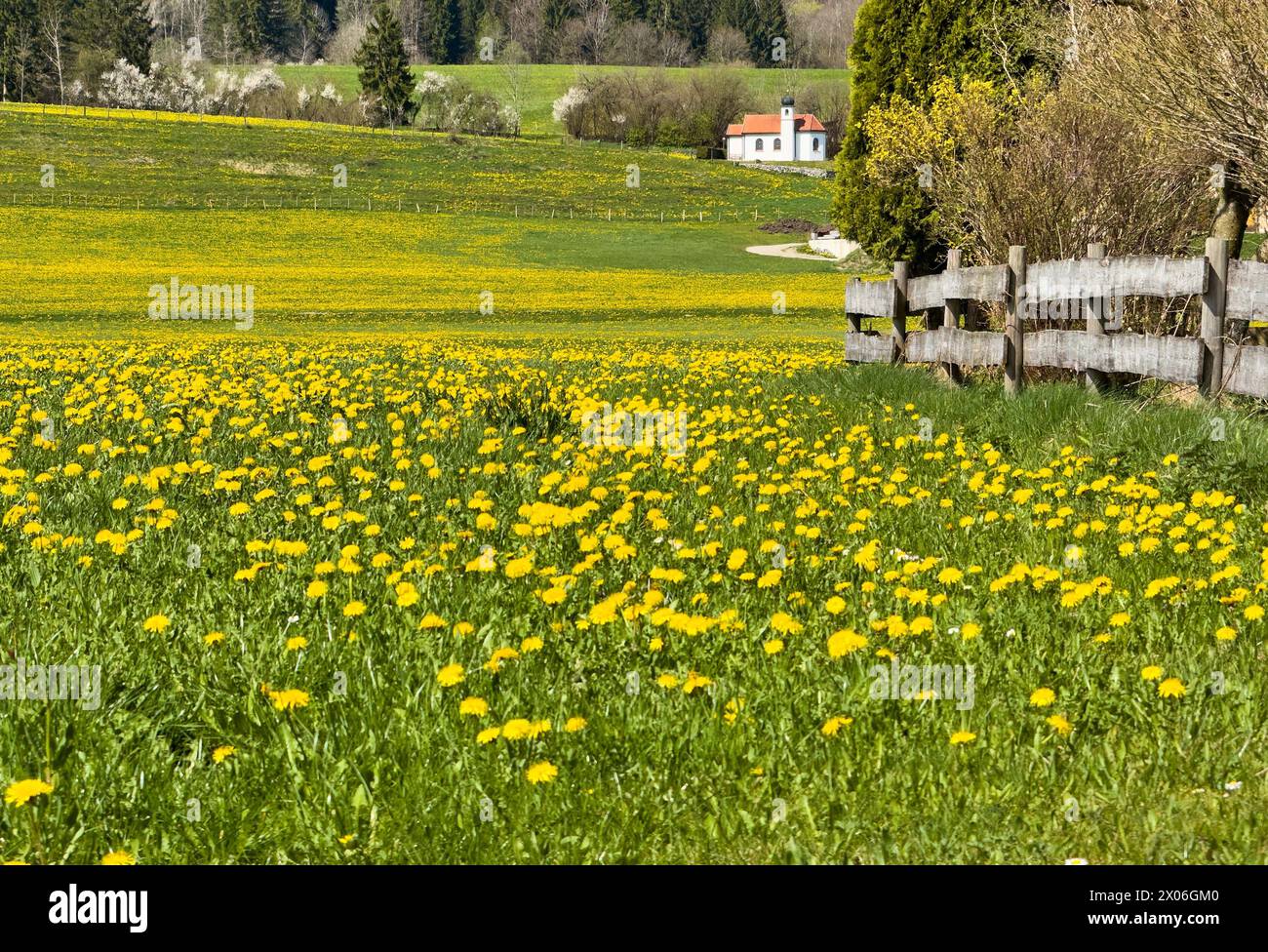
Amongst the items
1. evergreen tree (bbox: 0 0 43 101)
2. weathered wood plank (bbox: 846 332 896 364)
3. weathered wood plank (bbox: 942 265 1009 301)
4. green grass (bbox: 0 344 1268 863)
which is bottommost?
green grass (bbox: 0 344 1268 863)

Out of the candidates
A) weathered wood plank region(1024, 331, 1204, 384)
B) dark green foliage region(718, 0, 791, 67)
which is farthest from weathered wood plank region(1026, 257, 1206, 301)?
dark green foliage region(718, 0, 791, 67)

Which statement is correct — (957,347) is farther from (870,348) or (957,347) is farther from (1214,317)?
(1214,317)

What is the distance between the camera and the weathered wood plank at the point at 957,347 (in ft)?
36.2

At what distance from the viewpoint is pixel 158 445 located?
7.59m

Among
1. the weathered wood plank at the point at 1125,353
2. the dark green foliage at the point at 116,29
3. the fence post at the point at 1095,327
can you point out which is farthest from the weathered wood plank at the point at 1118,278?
the dark green foliage at the point at 116,29

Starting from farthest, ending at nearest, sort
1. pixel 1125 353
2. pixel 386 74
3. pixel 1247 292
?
pixel 386 74, pixel 1125 353, pixel 1247 292

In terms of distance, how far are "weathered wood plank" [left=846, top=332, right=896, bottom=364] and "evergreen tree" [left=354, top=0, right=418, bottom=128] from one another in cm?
10137

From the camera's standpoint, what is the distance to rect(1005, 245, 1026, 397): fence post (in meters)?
10.9

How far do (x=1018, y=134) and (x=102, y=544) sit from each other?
480 inches

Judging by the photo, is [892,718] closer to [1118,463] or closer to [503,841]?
[503,841]

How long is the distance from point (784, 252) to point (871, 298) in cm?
4143

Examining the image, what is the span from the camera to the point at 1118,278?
9.59 meters

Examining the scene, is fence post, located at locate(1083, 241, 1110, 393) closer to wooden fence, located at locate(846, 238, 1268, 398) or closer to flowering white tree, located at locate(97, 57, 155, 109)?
wooden fence, located at locate(846, 238, 1268, 398)

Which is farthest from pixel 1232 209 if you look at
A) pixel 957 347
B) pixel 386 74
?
pixel 386 74
